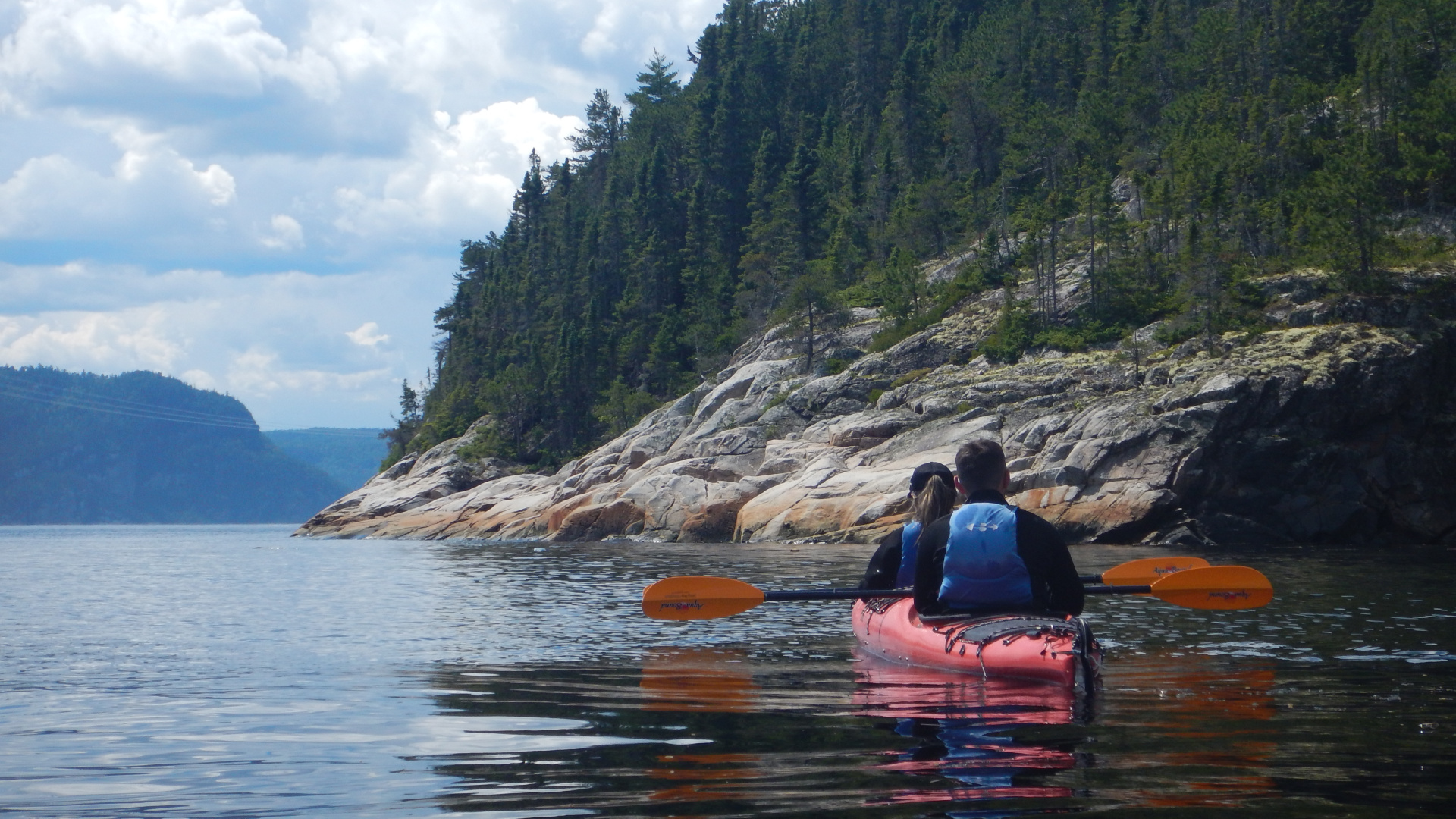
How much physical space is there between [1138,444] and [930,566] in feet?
90.2

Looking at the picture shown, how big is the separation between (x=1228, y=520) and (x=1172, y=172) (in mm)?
27145

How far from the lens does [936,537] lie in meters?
8.29

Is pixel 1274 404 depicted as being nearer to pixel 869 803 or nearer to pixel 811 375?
pixel 811 375

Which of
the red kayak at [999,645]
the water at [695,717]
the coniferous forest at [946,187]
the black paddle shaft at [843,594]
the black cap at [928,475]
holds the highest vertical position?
the coniferous forest at [946,187]

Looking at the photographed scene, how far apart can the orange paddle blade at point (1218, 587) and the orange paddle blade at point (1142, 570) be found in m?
1.30

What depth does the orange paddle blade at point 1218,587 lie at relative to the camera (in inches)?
401

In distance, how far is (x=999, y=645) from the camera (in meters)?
7.70

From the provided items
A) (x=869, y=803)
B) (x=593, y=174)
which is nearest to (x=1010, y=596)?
(x=869, y=803)

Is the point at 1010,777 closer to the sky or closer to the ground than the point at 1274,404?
closer to the ground

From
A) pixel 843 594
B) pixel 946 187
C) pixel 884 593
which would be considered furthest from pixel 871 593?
pixel 946 187

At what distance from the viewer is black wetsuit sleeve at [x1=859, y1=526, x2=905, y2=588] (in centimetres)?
1023

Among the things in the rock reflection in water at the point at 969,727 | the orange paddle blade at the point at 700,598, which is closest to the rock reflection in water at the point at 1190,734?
the rock reflection in water at the point at 969,727

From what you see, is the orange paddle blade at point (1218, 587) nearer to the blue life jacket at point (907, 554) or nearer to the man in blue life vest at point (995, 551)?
the blue life jacket at point (907, 554)

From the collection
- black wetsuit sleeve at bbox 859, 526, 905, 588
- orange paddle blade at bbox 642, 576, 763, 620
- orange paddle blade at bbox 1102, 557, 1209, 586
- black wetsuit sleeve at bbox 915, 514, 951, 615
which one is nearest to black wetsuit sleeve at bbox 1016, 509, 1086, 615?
black wetsuit sleeve at bbox 915, 514, 951, 615
